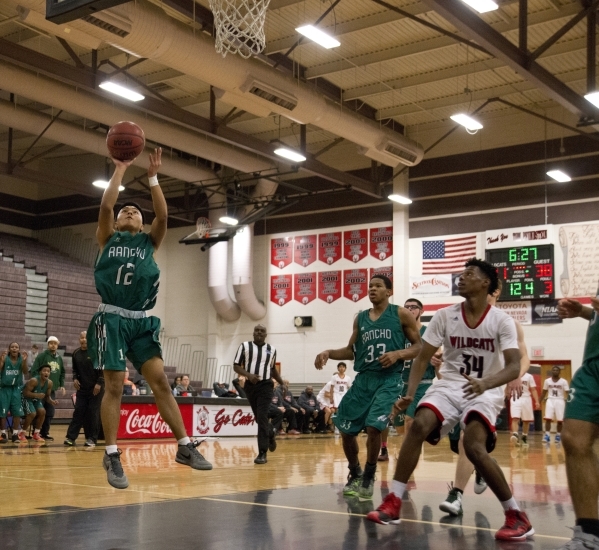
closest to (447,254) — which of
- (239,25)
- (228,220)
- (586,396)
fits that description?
(228,220)

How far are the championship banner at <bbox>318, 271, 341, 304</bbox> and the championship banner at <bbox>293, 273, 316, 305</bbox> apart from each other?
25cm

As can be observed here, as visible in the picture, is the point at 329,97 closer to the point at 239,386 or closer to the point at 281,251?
the point at 281,251

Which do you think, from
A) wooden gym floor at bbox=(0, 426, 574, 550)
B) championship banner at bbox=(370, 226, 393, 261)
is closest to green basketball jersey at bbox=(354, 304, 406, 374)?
wooden gym floor at bbox=(0, 426, 574, 550)

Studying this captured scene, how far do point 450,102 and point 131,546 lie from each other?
19831 mm

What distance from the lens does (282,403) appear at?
20141mm

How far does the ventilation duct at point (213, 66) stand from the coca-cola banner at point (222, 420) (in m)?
6.61

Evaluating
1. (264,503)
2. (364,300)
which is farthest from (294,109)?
(264,503)

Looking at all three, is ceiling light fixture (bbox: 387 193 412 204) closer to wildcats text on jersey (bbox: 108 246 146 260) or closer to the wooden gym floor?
the wooden gym floor

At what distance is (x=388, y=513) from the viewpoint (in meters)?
5.29

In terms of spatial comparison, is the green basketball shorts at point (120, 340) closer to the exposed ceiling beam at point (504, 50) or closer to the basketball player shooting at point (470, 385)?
the basketball player shooting at point (470, 385)

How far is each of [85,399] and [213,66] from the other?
6455 mm

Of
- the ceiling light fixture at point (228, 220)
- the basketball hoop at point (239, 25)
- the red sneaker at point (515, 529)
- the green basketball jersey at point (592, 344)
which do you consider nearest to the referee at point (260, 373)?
the basketball hoop at point (239, 25)

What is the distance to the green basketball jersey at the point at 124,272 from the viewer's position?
5570 millimetres

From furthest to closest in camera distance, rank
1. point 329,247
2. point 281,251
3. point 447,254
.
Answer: point 281,251
point 329,247
point 447,254
